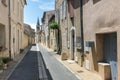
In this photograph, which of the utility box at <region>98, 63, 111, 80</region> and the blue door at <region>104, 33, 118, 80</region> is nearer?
the blue door at <region>104, 33, 118, 80</region>

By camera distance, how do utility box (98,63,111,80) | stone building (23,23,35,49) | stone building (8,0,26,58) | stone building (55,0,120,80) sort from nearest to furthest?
1. stone building (55,0,120,80)
2. utility box (98,63,111,80)
3. stone building (8,0,26,58)
4. stone building (23,23,35,49)

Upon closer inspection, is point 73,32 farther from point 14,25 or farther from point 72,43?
point 14,25

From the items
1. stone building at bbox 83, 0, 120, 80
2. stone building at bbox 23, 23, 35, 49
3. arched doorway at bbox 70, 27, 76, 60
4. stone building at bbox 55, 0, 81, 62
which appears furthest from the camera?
stone building at bbox 23, 23, 35, 49

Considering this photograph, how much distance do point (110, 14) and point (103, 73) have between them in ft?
7.95

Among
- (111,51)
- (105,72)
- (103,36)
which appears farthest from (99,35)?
(105,72)

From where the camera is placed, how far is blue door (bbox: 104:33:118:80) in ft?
30.6

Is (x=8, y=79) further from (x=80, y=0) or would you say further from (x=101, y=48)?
(x=80, y=0)

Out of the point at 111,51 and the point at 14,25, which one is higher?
the point at 14,25

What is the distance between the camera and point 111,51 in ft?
34.3

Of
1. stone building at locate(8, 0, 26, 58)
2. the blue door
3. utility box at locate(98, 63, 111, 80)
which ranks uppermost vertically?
stone building at locate(8, 0, 26, 58)

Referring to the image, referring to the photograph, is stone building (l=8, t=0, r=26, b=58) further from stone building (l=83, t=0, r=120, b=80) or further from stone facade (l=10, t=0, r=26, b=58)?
stone building (l=83, t=0, r=120, b=80)

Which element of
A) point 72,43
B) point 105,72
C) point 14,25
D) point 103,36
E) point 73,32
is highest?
point 14,25

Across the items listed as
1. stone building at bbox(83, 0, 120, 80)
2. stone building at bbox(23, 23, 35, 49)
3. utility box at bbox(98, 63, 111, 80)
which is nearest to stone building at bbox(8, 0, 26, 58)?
stone building at bbox(83, 0, 120, 80)

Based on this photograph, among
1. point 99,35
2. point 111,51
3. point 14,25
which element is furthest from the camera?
point 14,25
